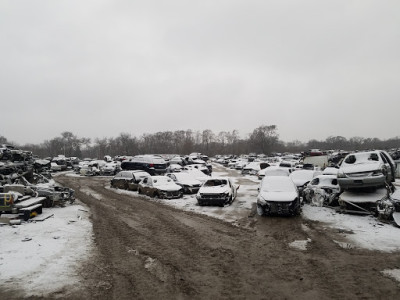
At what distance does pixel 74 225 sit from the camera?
1091 cm

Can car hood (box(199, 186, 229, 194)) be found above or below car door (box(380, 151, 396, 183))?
below

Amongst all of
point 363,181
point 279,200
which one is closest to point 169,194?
point 279,200

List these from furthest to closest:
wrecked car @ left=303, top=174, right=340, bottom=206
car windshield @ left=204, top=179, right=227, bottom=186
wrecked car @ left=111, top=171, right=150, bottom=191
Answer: wrecked car @ left=111, top=171, right=150, bottom=191 → car windshield @ left=204, top=179, right=227, bottom=186 → wrecked car @ left=303, top=174, right=340, bottom=206

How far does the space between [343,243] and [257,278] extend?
3720mm

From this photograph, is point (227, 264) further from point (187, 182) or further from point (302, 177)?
point (187, 182)

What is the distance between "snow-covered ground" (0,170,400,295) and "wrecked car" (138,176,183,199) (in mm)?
3633

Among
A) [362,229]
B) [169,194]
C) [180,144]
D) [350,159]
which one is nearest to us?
[362,229]

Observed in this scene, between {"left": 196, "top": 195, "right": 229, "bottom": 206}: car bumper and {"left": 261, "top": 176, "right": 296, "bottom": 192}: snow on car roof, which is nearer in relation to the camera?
{"left": 261, "top": 176, "right": 296, "bottom": 192}: snow on car roof

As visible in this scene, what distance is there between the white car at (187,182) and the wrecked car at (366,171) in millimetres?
8790

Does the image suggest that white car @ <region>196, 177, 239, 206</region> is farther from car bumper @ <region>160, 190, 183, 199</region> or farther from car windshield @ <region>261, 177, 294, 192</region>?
car bumper @ <region>160, 190, 183, 199</region>

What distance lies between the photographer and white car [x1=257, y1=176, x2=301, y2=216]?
12.0 metres

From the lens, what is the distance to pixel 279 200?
1201cm

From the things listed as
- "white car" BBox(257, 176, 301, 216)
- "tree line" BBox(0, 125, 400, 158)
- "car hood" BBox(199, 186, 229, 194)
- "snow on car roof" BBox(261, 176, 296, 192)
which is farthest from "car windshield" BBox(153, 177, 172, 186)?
"tree line" BBox(0, 125, 400, 158)

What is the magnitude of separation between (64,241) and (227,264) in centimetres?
487
